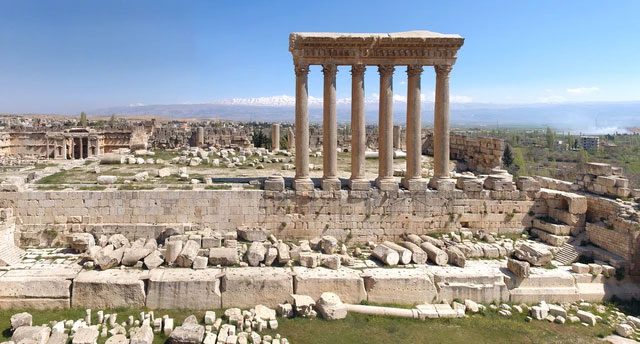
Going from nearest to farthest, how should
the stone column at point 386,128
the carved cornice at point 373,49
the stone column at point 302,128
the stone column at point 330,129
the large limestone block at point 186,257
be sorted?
the large limestone block at point 186,257 → the carved cornice at point 373,49 → the stone column at point 302,128 → the stone column at point 330,129 → the stone column at point 386,128

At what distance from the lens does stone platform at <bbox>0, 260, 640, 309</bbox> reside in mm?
12078

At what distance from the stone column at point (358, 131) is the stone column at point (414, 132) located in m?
1.67

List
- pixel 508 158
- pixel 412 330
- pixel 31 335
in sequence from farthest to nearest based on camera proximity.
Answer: pixel 508 158
pixel 412 330
pixel 31 335

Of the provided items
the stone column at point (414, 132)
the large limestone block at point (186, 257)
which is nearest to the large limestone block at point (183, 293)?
the large limestone block at point (186, 257)

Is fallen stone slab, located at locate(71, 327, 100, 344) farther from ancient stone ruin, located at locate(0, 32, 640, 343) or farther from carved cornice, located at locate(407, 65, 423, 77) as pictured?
carved cornice, located at locate(407, 65, 423, 77)

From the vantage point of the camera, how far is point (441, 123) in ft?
56.4

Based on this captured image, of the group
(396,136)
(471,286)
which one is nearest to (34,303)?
(471,286)

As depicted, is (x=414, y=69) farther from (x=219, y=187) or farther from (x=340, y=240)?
(x=219, y=187)

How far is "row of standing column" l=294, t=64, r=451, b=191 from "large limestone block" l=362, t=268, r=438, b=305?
4519 mm

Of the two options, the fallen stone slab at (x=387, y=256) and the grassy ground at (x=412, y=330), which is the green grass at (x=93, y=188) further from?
the fallen stone slab at (x=387, y=256)

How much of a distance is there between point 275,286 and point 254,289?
0.55 metres

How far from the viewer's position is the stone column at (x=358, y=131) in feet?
55.3

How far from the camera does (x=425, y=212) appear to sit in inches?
667

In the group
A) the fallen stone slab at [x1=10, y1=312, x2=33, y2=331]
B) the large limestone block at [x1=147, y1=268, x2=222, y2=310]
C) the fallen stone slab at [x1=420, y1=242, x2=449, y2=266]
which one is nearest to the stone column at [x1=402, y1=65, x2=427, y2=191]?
the fallen stone slab at [x1=420, y1=242, x2=449, y2=266]
